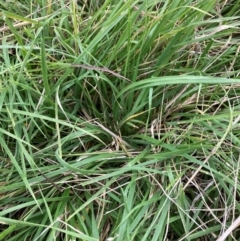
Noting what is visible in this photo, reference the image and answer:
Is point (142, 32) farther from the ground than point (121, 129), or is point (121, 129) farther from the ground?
point (142, 32)

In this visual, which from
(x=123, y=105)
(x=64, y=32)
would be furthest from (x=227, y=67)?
(x=64, y=32)

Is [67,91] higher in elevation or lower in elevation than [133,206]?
higher

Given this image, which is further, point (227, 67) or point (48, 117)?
point (227, 67)

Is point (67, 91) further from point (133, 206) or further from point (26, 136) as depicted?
point (133, 206)

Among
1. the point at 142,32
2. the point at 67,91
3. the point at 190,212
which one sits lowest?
the point at 190,212

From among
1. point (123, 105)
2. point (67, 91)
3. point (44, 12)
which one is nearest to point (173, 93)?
point (123, 105)

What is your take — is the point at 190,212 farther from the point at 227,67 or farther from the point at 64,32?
the point at 64,32
